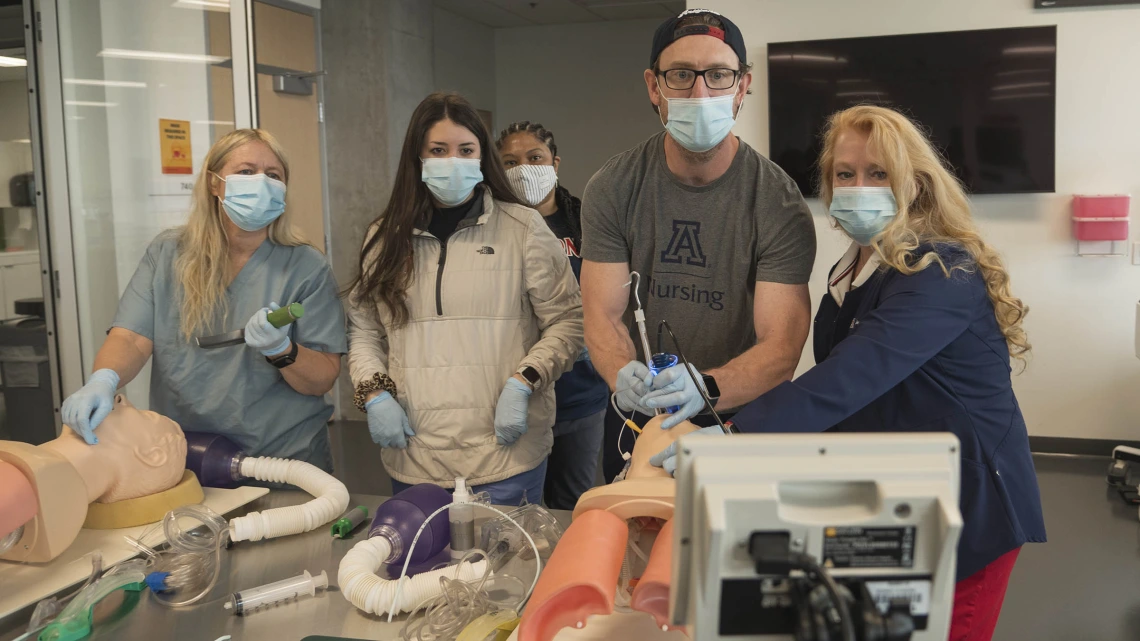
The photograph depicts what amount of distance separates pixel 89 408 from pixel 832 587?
1.45 metres

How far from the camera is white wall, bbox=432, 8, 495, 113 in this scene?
695 cm

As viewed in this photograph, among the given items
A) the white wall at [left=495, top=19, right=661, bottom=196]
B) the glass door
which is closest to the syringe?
the glass door

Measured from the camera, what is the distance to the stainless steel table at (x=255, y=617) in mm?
1282

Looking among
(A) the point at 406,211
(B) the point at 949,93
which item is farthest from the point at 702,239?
(B) the point at 949,93

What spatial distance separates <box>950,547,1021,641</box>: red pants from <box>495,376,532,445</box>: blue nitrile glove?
2.95 feet

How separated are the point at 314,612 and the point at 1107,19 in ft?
14.9

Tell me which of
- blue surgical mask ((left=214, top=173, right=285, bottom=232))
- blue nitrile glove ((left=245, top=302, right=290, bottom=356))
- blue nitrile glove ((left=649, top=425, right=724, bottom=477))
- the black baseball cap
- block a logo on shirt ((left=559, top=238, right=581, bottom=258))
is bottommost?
blue nitrile glove ((left=649, top=425, right=724, bottom=477))

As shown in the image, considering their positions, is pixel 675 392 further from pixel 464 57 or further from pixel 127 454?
pixel 464 57

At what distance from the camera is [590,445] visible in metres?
2.65

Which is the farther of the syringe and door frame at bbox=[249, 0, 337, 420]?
door frame at bbox=[249, 0, 337, 420]

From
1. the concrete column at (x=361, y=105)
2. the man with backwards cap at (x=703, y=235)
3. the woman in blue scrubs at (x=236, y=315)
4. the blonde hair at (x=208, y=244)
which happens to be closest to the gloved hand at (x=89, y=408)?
the woman in blue scrubs at (x=236, y=315)

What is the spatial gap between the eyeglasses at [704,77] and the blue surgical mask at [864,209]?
0.32 m

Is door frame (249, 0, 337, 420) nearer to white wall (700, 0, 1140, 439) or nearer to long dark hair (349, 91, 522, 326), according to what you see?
white wall (700, 0, 1140, 439)

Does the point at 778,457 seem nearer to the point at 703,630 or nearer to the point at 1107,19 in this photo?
the point at 703,630
